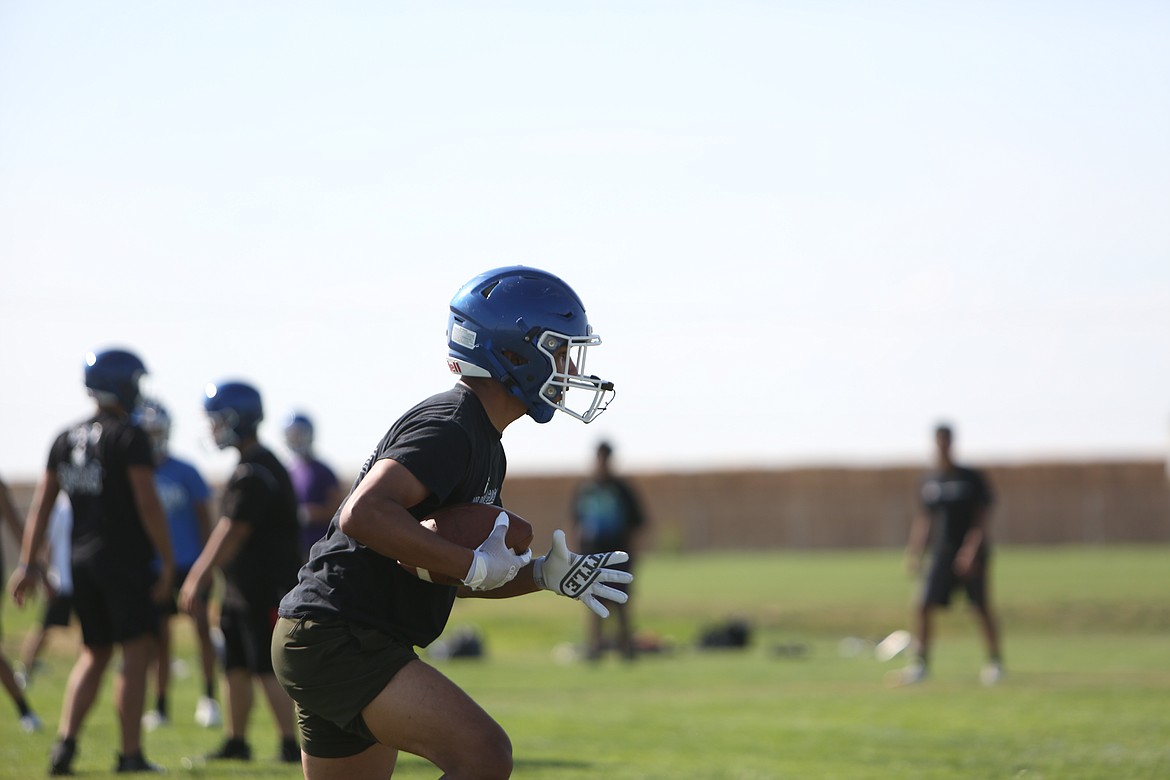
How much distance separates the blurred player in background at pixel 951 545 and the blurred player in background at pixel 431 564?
9871mm

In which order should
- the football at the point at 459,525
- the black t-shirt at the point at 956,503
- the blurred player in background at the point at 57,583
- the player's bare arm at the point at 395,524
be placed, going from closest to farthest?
1. the player's bare arm at the point at 395,524
2. the football at the point at 459,525
3. the blurred player in background at the point at 57,583
4. the black t-shirt at the point at 956,503

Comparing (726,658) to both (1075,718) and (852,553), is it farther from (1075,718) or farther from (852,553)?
(852,553)

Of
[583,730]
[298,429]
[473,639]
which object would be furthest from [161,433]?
[473,639]

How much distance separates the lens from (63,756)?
8422 mm

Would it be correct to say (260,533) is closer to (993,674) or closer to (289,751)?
(289,751)

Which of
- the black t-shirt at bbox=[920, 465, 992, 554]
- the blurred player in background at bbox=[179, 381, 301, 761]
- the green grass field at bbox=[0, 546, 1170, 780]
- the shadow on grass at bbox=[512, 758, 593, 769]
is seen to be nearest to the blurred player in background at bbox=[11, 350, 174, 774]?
the blurred player in background at bbox=[179, 381, 301, 761]

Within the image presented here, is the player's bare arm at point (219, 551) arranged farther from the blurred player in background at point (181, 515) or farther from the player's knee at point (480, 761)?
the player's knee at point (480, 761)

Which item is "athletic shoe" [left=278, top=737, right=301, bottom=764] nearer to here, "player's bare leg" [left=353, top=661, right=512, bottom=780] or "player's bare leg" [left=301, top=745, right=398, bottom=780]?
"player's bare leg" [left=301, top=745, right=398, bottom=780]

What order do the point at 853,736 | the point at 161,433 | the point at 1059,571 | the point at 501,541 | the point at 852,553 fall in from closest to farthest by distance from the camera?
the point at 501,541
the point at 853,736
the point at 161,433
the point at 1059,571
the point at 852,553

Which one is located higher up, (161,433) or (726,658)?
(161,433)

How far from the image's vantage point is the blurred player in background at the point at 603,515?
17.7 m

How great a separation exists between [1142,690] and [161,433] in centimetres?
854

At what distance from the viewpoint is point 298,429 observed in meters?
12.7

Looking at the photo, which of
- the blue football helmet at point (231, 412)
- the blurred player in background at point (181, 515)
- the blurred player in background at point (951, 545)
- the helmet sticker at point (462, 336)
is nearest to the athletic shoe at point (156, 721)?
the blurred player in background at point (181, 515)
